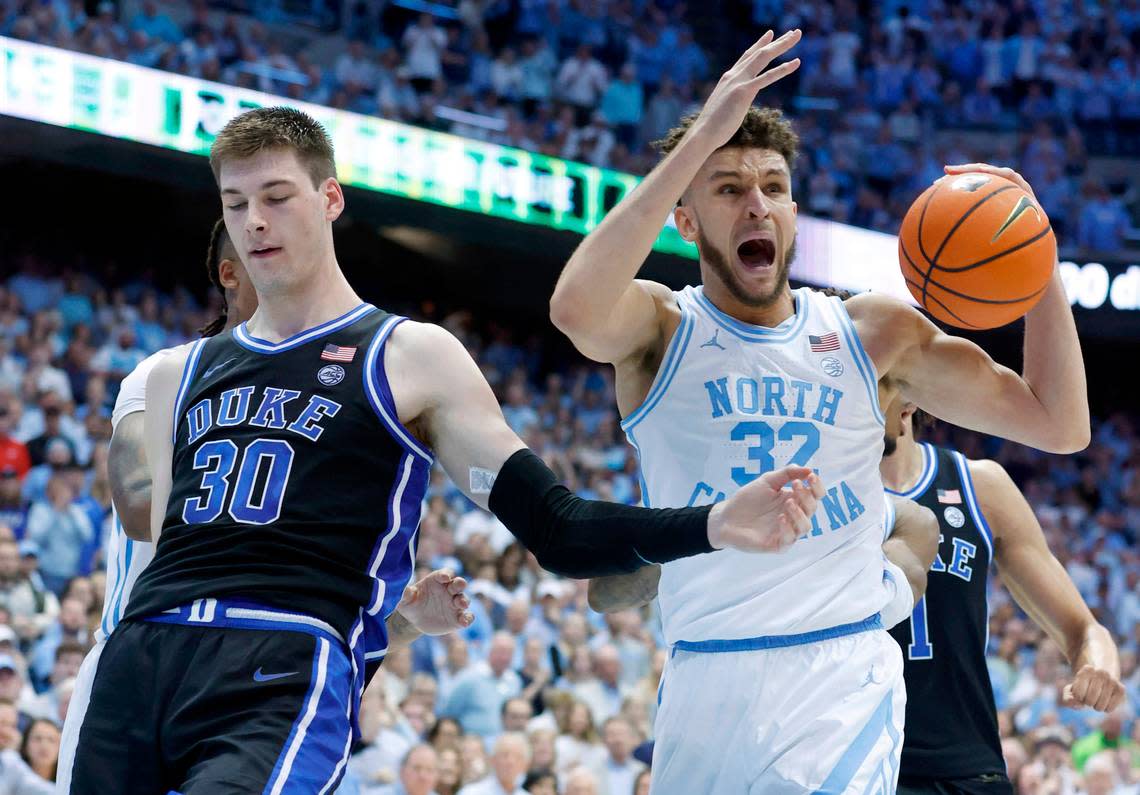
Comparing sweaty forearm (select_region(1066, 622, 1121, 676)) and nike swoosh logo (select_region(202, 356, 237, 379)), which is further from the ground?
nike swoosh logo (select_region(202, 356, 237, 379))

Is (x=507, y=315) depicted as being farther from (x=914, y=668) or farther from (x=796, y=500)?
(x=796, y=500)

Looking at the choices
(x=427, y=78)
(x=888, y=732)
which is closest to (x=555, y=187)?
(x=427, y=78)

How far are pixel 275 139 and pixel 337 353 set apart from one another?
0.53 metres

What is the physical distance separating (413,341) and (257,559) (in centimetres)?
62

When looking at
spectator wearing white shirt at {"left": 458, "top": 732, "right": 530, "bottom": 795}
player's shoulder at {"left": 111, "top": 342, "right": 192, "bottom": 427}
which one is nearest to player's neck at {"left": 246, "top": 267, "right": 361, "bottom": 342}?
Answer: player's shoulder at {"left": 111, "top": 342, "right": 192, "bottom": 427}

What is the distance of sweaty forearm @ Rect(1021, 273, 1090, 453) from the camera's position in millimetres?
3885

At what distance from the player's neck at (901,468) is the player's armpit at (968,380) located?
114 cm

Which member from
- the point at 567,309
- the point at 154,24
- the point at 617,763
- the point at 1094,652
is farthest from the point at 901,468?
the point at 154,24

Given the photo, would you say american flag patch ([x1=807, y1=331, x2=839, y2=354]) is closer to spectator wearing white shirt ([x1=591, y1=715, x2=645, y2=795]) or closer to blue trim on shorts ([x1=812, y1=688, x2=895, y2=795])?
blue trim on shorts ([x1=812, y1=688, x2=895, y2=795])

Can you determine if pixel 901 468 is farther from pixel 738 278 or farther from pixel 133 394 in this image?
pixel 133 394

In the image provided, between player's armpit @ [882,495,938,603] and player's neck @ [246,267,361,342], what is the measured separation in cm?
185

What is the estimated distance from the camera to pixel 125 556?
13.3 feet

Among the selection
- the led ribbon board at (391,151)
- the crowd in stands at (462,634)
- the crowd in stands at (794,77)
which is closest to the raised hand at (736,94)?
the crowd in stands at (462,634)

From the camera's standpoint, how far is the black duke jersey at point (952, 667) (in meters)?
4.55
